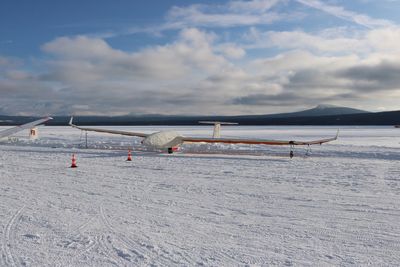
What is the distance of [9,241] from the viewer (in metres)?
5.52

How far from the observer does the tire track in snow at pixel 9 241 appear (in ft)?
15.7

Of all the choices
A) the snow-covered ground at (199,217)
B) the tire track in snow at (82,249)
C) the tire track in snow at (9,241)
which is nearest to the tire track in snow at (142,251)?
the snow-covered ground at (199,217)

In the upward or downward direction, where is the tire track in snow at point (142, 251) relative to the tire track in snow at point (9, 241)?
downward

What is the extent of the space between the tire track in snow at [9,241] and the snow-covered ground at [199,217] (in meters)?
0.02

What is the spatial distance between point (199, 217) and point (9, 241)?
3337 millimetres

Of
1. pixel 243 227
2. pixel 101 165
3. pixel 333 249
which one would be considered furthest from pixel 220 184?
pixel 101 165

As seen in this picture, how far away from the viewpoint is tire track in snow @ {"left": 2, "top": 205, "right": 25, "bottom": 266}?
4798 mm

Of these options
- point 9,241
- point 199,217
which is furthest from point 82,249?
point 199,217

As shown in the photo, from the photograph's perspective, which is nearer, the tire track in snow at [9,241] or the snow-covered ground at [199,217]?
the tire track in snow at [9,241]

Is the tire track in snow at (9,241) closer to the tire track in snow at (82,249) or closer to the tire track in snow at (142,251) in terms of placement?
the tire track in snow at (82,249)

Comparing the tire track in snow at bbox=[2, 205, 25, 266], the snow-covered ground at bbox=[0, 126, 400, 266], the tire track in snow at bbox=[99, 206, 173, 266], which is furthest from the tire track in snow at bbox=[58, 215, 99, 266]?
the tire track in snow at bbox=[2, 205, 25, 266]

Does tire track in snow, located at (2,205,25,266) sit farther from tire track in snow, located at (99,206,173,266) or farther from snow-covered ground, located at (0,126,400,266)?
tire track in snow, located at (99,206,173,266)

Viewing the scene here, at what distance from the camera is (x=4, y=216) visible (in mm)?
6961

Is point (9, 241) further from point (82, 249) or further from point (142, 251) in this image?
point (142, 251)
